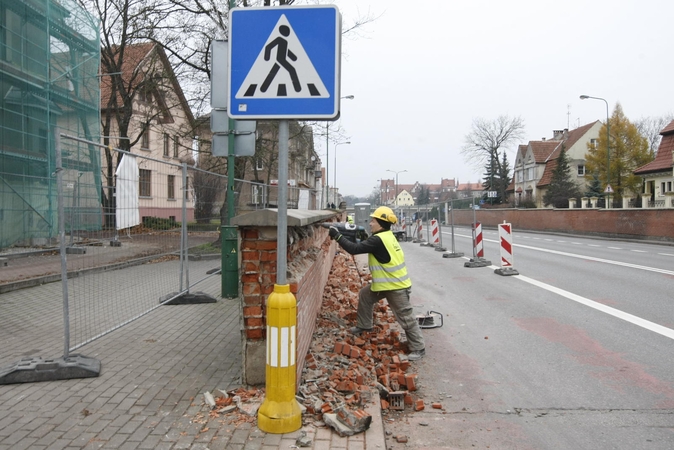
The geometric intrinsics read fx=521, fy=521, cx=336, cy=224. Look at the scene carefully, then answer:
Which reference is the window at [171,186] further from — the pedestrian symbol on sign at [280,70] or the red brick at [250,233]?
the pedestrian symbol on sign at [280,70]

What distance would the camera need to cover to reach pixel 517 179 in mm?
80500

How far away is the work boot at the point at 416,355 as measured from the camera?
5.73 metres

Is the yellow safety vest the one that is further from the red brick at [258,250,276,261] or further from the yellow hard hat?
the red brick at [258,250,276,261]

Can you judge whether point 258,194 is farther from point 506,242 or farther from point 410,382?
point 410,382

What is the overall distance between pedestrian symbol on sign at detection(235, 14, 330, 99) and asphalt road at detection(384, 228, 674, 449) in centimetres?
258

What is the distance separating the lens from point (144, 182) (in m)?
6.01

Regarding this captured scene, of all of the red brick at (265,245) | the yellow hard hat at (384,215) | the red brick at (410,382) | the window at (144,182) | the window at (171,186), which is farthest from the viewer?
the window at (171,186)

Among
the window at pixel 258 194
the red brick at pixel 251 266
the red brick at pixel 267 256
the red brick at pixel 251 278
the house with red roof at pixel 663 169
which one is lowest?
the red brick at pixel 251 278

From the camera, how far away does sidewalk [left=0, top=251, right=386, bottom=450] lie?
3393 millimetres

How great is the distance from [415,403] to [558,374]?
1734mm

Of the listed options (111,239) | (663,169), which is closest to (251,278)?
(111,239)

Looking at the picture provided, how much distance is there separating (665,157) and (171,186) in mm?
45436

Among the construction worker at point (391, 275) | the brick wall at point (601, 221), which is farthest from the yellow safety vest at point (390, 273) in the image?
the brick wall at point (601, 221)

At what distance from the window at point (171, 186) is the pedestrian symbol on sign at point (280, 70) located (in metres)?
3.97
